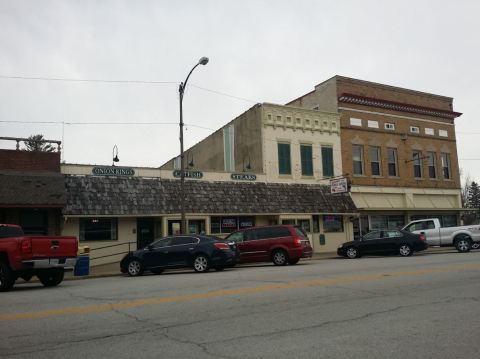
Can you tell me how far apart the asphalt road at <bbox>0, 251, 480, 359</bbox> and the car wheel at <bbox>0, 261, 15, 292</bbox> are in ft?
3.11

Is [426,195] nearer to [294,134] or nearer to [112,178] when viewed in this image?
[294,134]

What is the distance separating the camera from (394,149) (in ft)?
108

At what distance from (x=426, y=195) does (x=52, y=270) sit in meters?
27.7

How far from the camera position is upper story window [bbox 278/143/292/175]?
28672 millimetres

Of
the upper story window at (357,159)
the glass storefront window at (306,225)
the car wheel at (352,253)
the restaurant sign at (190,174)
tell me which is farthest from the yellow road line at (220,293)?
the upper story window at (357,159)

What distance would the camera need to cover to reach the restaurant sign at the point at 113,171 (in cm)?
2316

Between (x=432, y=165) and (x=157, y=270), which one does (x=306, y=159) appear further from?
(x=157, y=270)

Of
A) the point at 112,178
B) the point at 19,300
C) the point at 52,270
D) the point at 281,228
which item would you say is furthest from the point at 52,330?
the point at 112,178

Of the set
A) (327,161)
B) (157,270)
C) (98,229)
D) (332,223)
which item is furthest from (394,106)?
(157,270)

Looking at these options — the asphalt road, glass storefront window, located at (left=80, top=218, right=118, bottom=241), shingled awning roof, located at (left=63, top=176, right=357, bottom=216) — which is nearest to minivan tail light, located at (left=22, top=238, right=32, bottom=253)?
the asphalt road

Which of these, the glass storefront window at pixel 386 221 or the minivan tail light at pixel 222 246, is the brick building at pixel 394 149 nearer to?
the glass storefront window at pixel 386 221

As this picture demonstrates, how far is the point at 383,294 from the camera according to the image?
389 inches

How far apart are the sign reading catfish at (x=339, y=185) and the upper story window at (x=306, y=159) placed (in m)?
1.65

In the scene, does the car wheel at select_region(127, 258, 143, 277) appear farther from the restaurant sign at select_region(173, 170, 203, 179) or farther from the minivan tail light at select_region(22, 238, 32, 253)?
the restaurant sign at select_region(173, 170, 203, 179)
